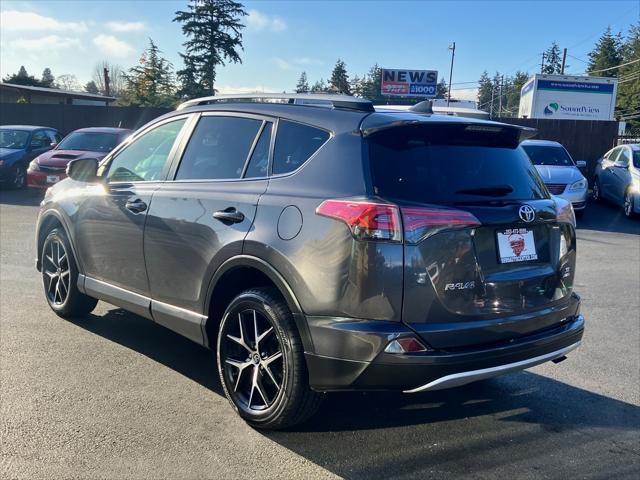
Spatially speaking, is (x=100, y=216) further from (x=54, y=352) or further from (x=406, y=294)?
(x=406, y=294)

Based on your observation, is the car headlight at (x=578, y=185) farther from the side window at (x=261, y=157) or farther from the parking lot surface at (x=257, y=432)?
the side window at (x=261, y=157)

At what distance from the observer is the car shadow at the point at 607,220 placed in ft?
42.1

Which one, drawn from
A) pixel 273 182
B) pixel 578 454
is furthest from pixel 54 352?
pixel 578 454

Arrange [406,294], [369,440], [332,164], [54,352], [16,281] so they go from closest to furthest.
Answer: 1. [406,294]
2. [332,164]
3. [369,440]
4. [54,352]
5. [16,281]

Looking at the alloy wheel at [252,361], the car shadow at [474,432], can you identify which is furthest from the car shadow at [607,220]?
the alloy wheel at [252,361]

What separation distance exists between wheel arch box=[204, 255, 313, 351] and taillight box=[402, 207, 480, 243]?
722 mm

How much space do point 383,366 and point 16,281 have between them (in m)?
5.43

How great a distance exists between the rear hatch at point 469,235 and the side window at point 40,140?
15.4m

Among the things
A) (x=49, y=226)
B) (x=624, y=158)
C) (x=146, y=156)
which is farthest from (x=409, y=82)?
(x=146, y=156)

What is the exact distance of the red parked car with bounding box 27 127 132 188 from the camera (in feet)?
45.9

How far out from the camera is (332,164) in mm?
3285

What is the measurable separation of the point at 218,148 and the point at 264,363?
149cm

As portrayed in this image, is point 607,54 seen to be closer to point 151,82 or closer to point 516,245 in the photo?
point 151,82

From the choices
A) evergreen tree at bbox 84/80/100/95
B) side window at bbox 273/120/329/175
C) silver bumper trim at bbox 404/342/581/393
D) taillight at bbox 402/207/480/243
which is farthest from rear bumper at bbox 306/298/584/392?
evergreen tree at bbox 84/80/100/95
